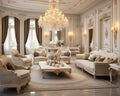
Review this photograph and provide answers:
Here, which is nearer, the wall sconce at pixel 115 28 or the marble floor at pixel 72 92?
the marble floor at pixel 72 92

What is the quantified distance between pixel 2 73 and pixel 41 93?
3.74 feet

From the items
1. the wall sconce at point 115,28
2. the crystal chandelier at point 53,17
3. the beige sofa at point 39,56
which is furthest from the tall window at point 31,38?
the wall sconce at point 115,28

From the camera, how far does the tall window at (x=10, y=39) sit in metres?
11.9

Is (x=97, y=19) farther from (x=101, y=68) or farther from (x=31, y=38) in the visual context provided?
(x=31, y=38)

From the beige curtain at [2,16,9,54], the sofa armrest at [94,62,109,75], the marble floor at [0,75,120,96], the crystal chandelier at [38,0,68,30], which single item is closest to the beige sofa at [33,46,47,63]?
the crystal chandelier at [38,0,68,30]

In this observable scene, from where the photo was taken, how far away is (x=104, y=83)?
17.1ft

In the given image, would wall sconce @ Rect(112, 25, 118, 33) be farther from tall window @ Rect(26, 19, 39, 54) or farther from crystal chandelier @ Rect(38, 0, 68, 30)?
tall window @ Rect(26, 19, 39, 54)

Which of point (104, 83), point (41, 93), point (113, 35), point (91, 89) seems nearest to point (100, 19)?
point (113, 35)

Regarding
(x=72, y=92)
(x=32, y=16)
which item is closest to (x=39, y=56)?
(x=32, y=16)

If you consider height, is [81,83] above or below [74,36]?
below

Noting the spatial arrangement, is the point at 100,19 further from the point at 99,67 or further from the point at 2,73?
the point at 2,73

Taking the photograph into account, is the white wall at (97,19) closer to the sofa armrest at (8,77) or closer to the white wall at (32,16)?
the white wall at (32,16)

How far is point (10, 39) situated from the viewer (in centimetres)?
1202

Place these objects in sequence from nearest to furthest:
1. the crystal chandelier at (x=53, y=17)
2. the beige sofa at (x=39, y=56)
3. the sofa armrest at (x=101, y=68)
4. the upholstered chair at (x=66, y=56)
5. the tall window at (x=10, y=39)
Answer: the sofa armrest at (x=101, y=68) → the crystal chandelier at (x=53, y=17) → the beige sofa at (x=39, y=56) → the upholstered chair at (x=66, y=56) → the tall window at (x=10, y=39)
